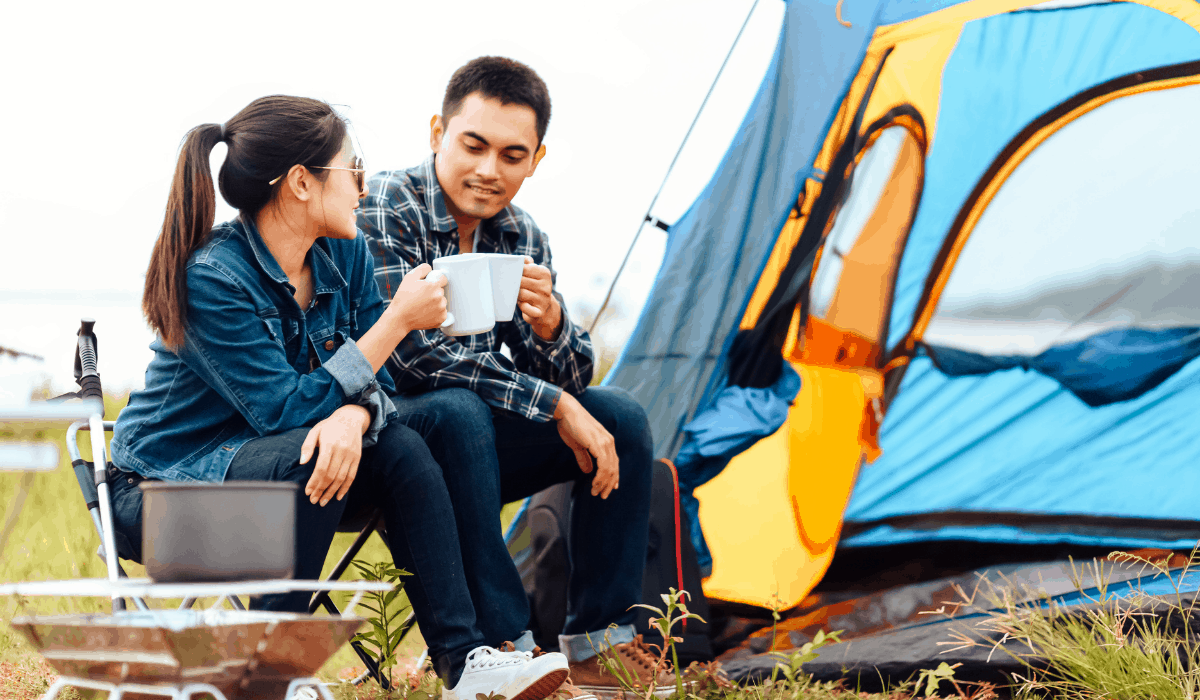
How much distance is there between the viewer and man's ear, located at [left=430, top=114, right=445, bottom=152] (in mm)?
1576

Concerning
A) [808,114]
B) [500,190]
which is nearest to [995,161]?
[808,114]

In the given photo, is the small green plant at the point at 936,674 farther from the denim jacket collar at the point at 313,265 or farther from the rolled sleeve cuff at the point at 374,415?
the denim jacket collar at the point at 313,265

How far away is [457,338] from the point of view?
4.97 feet

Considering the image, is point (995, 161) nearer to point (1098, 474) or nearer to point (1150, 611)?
point (1098, 474)

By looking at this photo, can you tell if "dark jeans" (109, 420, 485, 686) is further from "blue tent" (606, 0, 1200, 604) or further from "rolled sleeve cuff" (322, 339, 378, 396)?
"blue tent" (606, 0, 1200, 604)

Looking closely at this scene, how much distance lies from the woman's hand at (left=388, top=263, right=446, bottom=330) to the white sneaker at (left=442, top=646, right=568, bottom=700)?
42 cm

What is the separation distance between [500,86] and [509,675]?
3.00ft

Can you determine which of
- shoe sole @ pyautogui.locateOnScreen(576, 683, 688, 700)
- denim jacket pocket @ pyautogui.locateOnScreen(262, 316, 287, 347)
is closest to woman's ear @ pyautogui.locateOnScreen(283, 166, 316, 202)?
denim jacket pocket @ pyautogui.locateOnScreen(262, 316, 287, 347)

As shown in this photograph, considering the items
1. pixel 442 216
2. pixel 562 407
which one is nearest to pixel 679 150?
pixel 442 216

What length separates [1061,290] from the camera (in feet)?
6.14

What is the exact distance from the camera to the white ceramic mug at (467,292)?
122 centimetres

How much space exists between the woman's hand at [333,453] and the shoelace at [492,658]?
0.87 feet

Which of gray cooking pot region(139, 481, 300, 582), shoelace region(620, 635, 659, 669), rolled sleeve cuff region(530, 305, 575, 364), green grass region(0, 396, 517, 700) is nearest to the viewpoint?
gray cooking pot region(139, 481, 300, 582)

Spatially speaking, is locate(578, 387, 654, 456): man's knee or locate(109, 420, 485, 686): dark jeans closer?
locate(109, 420, 485, 686): dark jeans
